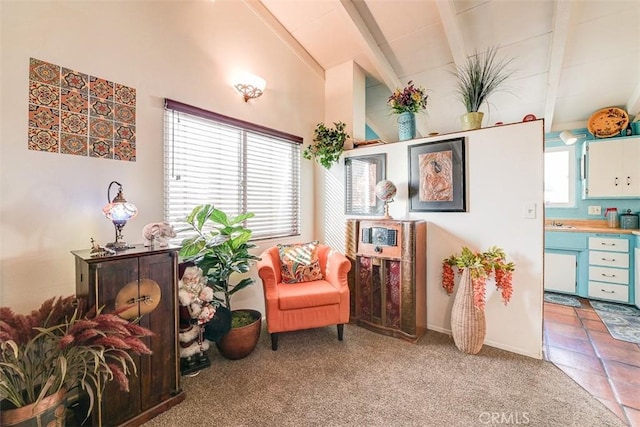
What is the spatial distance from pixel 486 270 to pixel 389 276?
0.82 m

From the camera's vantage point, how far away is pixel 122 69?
1.92 m

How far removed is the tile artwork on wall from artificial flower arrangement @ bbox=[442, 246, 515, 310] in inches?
111

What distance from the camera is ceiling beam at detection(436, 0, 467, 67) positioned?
95.7 inches

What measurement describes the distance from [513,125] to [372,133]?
2.80 meters

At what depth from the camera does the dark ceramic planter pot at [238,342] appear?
2.12m

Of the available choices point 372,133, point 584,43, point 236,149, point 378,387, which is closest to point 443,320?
point 378,387

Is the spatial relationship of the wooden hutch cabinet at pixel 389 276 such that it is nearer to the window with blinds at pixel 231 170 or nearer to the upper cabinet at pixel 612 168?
the window with blinds at pixel 231 170

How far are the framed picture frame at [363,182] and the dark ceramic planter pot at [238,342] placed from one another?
5.82 feet

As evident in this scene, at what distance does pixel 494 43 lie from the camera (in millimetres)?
2863

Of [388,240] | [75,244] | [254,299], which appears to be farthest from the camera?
[254,299]

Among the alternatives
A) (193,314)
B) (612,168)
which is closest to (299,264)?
(193,314)

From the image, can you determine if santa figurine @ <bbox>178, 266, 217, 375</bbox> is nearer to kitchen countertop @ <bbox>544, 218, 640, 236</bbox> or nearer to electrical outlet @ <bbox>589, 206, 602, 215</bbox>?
kitchen countertop @ <bbox>544, 218, 640, 236</bbox>

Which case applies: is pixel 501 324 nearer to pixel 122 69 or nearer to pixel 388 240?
pixel 388 240

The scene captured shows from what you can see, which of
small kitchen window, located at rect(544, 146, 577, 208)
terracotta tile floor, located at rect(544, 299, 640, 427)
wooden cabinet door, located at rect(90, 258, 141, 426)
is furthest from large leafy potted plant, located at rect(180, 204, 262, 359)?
small kitchen window, located at rect(544, 146, 577, 208)
